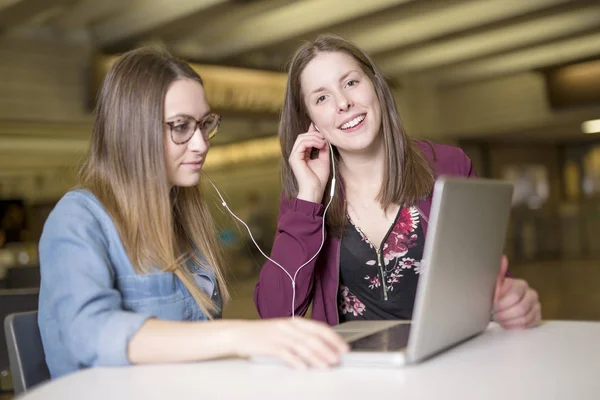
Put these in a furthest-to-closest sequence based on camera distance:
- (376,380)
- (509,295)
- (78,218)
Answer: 1. (509,295)
2. (78,218)
3. (376,380)

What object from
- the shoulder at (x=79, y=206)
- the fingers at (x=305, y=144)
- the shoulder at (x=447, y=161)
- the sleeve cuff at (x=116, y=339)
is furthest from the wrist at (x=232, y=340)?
the shoulder at (x=447, y=161)

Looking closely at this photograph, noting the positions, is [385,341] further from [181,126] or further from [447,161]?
[447,161]

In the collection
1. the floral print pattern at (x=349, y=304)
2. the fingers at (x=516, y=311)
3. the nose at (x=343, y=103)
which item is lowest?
the floral print pattern at (x=349, y=304)

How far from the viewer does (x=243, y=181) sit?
11680mm

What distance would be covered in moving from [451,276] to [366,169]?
969mm

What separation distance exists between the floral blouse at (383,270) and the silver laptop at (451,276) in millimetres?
529

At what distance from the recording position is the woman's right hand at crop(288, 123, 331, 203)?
187cm

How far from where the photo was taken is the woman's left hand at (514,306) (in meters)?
1.37

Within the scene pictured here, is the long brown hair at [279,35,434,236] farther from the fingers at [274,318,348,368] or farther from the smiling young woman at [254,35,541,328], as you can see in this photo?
the fingers at [274,318,348,368]

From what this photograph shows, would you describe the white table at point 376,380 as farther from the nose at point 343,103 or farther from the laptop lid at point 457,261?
the nose at point 343,103

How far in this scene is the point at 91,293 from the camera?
1164mm

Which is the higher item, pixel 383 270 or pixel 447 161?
→ pixel 447 161

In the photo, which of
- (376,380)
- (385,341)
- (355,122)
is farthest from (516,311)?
(355,122)

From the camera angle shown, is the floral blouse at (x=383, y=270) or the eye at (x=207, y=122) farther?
the floral blouse at (x=383, y=270)
